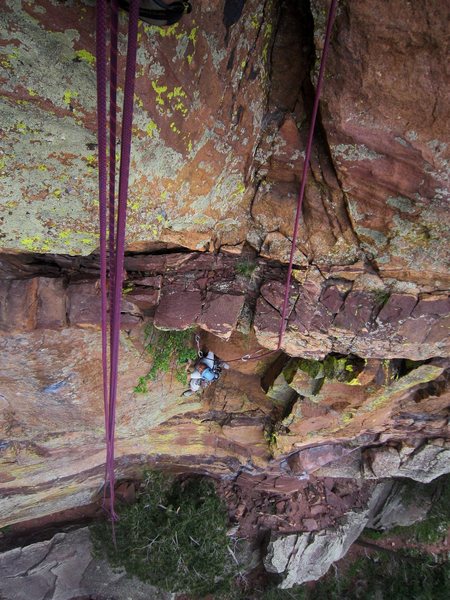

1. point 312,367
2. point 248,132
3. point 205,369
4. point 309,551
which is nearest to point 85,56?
point 248,132

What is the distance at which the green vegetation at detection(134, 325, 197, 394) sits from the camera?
441 centimetres

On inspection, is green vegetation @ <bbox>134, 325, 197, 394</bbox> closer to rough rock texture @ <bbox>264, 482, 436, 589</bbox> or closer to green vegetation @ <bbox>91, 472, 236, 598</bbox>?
green vegetation @ <bbox>91, 472, 236, 598</bbox>

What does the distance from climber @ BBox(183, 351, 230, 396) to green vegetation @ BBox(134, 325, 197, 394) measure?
11 cm

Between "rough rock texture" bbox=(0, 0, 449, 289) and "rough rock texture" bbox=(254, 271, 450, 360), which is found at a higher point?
"rough rock texture" bbox=(0, 0, 449, 289)

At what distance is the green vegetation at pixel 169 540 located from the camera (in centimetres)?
654

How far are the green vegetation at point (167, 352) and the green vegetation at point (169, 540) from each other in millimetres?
3235

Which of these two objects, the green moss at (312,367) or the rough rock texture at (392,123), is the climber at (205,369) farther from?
the rough rock texture at (392,123)

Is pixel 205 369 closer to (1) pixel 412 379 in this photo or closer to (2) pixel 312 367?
(2) pixel 312 367

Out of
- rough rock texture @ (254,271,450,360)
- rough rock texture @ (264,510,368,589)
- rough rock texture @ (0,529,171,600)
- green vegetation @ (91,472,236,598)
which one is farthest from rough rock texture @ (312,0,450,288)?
rough rock texture @ (0,529,171,600)

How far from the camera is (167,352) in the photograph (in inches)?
177

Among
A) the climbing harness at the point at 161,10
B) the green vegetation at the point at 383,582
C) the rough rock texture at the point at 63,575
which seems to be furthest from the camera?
the green vegetation at the point at 383,582

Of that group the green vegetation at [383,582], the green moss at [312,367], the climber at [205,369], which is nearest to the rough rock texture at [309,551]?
the green vegetation at [383,582]

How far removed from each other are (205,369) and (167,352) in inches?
22.1

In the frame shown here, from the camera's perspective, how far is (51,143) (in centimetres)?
226
